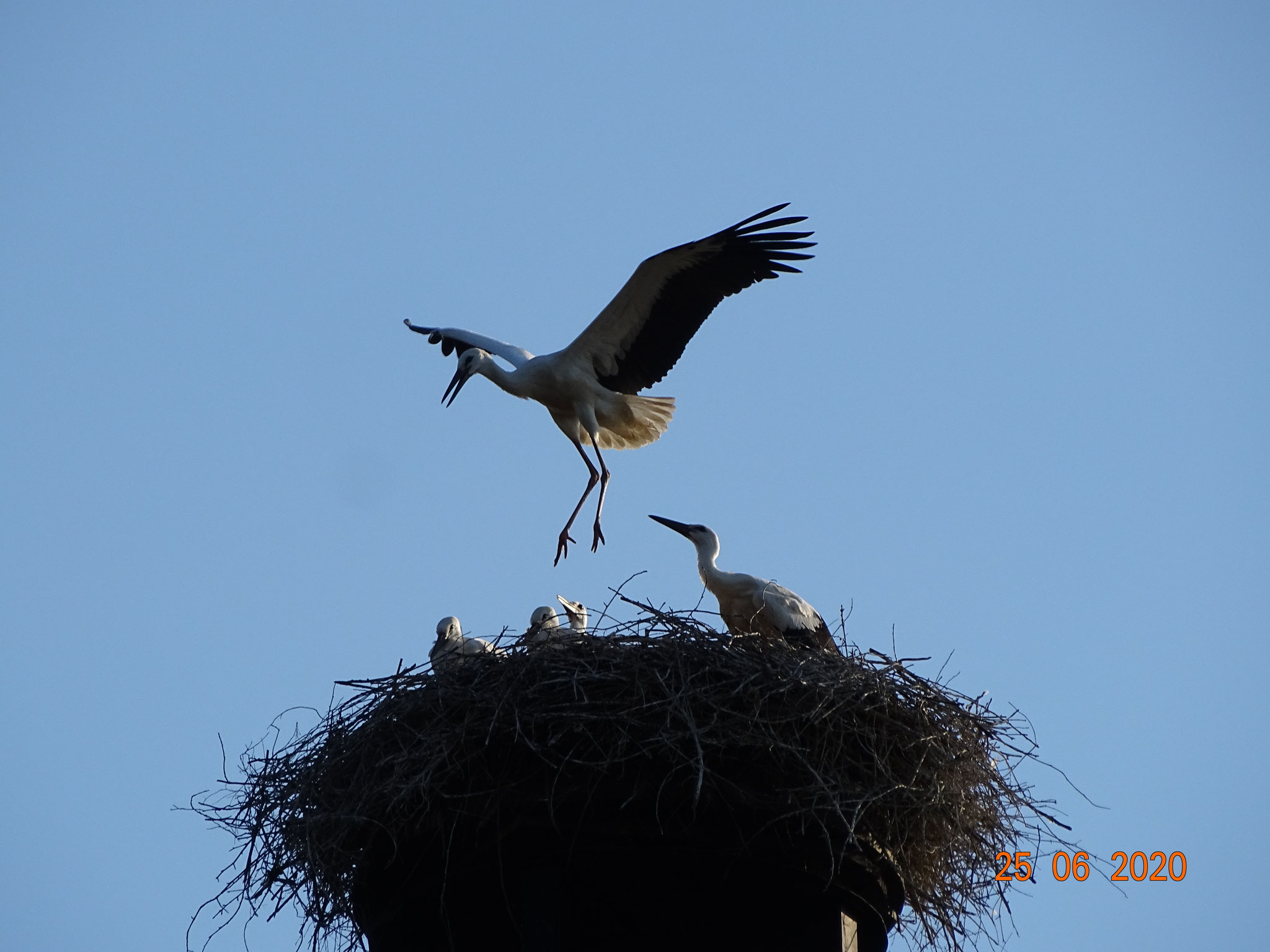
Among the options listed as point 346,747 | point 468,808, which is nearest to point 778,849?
point 468,808

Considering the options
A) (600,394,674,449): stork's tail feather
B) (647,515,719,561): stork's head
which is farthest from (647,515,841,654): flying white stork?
(600,394,674,449): stork's tail feather

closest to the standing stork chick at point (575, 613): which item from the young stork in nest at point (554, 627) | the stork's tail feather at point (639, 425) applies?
the young stork in nest at point (554, 627)

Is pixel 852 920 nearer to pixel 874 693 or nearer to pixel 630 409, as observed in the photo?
pixel 874 693

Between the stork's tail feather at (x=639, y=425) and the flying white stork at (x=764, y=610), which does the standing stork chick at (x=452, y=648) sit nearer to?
the flying white stork at (x=764, y=610)

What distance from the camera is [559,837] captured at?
199 inches

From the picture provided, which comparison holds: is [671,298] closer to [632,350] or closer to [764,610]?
[632,350]

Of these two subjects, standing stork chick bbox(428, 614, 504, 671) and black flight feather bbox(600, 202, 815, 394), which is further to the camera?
black flight feather bbox(600, 202, 815, 394)

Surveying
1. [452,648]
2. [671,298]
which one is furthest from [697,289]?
[452,648]

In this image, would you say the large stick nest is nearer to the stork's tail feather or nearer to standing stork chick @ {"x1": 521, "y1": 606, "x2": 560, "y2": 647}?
standing stork chick @ {"x1": 521, "y1": 606, "x2": 560, "y2": 647}

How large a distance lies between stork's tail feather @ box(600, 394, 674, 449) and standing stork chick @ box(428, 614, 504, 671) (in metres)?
2.04

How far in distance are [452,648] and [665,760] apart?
1.91 m

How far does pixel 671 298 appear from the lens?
324 inches

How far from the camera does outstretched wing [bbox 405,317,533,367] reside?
359 inches

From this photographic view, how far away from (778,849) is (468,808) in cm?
101
